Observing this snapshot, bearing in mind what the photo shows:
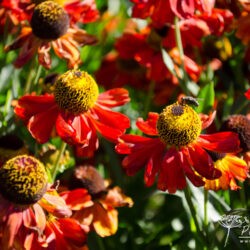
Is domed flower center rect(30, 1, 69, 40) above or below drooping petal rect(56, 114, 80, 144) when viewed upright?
above

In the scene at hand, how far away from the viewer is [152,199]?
174 centimetres

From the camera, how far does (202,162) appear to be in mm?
1187

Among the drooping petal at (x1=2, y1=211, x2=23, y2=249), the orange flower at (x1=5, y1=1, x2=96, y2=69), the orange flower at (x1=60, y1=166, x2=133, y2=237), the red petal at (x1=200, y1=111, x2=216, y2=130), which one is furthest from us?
the orange flower at (x1=5, y1=1, x2=96, y2=69)

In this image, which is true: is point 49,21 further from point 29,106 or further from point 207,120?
point 207,120

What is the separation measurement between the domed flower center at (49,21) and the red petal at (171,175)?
1.38 feet

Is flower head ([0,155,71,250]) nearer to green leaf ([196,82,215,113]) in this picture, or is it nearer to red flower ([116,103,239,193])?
red flower ([116,103,239,193])

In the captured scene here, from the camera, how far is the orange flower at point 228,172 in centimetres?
120

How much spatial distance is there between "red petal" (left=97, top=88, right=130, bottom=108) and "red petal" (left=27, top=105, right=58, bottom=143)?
10cm

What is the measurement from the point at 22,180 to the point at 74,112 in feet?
0.79


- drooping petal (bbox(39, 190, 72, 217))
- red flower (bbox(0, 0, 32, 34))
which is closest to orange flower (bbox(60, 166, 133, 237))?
drooping petal (bbox(39, 190, 72, 217))

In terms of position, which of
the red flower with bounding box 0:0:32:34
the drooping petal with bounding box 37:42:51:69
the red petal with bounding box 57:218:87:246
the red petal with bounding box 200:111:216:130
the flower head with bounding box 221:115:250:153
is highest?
the red flower with bounding box 0:0:32:34

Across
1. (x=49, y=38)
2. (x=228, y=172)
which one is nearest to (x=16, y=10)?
(x=49, y=38)

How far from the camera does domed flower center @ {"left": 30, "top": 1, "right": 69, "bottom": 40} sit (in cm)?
145

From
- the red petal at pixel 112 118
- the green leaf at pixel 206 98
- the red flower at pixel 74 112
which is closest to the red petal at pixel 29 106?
the red flower at pixel 74 112
